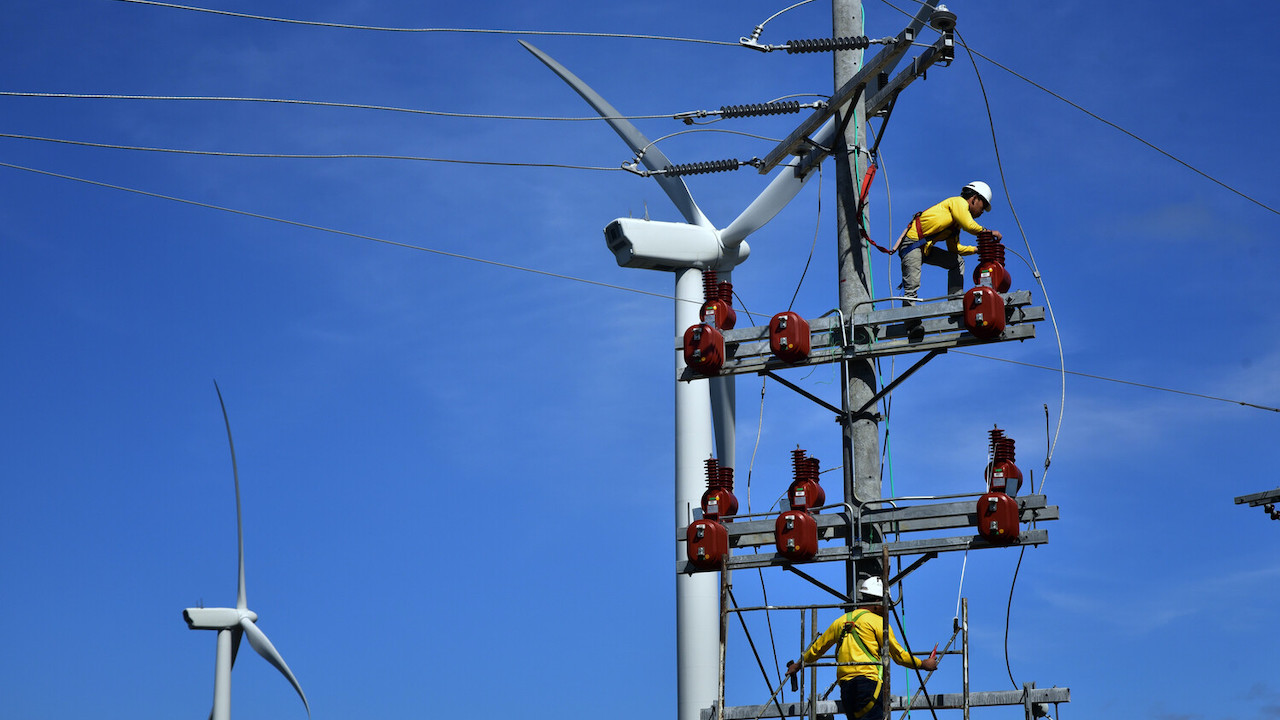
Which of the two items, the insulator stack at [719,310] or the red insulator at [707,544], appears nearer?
the red insulator at [707,544]

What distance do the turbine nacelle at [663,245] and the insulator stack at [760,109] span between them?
34.1ft

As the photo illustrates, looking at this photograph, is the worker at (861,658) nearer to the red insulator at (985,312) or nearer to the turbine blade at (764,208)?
the red insulator at (985,312)

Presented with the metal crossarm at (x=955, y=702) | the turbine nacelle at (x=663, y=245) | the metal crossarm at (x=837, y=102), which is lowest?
the metal crossarm at (x=955, y=702)

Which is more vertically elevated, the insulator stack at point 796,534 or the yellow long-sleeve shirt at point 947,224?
the yellow long-sleeve shirt at point 947,224

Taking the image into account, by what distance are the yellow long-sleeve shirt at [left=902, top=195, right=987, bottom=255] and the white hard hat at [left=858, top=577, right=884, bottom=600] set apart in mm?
5109

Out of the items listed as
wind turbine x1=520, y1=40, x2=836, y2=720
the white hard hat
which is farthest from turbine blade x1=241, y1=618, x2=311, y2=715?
the white hard hat

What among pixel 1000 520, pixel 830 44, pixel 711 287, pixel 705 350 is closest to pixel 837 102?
pixel 830 44

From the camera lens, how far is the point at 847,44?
22.1 meters

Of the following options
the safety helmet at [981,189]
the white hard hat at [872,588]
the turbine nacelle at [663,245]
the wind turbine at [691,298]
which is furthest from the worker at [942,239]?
the turbine nacelle at [663,245]

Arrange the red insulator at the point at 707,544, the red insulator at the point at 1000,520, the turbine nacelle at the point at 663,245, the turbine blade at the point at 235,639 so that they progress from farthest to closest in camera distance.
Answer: the turbine blade at the point at 235,639 → the turbine nacelle at the point at 663,245 → the red insulator at the point at 707,544 → the red insulator at the point at 1000,520

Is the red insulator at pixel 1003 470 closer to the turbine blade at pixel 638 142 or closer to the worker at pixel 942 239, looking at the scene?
the worker at pixel 942 239

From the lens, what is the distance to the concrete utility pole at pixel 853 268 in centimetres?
2052

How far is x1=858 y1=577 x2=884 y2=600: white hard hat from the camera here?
18.6 m

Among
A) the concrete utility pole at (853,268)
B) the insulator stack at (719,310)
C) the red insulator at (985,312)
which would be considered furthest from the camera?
the insulator stack at (719,310)
